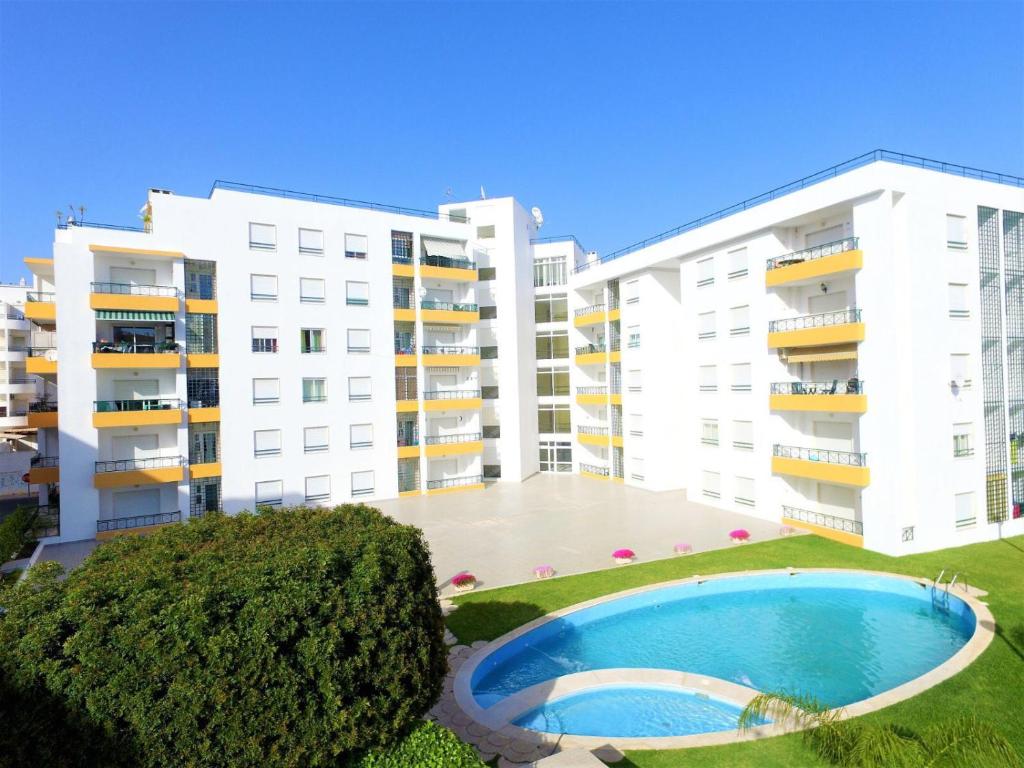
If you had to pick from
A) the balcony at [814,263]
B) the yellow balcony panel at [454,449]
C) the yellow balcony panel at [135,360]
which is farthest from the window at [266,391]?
the balcony at [814,263]

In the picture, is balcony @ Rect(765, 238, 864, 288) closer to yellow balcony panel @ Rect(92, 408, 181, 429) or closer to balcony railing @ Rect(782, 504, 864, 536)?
balcony railing @ Rect(782, 504, 864, 536)

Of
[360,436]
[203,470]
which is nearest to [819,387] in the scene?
[360,436]

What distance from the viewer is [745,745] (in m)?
10.3

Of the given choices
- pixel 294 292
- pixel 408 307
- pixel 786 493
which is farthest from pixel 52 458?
pixel 786 493

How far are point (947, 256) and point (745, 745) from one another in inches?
783

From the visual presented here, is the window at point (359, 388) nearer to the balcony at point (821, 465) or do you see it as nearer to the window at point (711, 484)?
the window at point (711, 484)

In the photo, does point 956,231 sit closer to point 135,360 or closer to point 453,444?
point 453,444

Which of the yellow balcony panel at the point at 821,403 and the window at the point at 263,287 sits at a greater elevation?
the window at the point at 263,287

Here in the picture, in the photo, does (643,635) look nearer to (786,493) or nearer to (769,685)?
(769,685)

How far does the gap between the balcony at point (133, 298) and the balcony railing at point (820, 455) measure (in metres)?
27.6

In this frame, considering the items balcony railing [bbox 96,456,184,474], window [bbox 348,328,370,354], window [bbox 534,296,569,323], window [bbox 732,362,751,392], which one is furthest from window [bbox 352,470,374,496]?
window [bbox 732,362,751,392]

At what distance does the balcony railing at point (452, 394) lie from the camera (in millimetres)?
34594

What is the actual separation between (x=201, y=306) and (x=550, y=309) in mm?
21636

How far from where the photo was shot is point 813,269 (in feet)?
73.4
